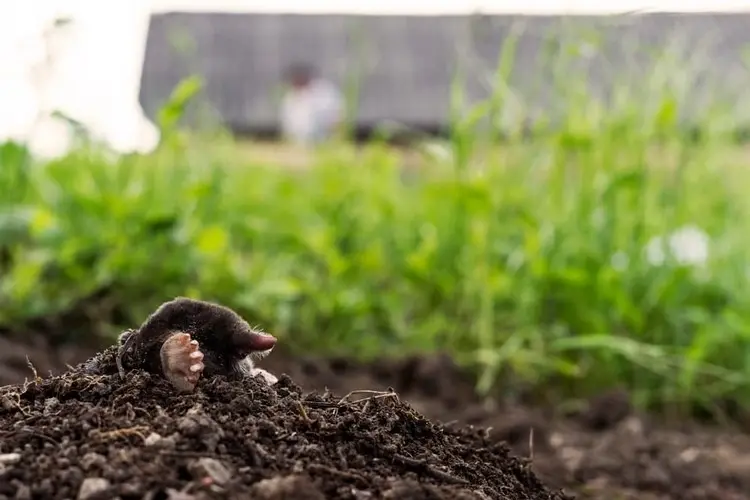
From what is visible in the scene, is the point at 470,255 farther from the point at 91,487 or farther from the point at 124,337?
the point at 91,487

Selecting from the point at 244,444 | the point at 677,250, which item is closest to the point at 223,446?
the point at 244,444

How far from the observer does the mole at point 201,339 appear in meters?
1.25

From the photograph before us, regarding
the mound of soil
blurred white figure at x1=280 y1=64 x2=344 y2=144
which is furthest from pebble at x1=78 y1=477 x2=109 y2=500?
blurred white figure at x1=280 y1=64 x2=344 y2=144

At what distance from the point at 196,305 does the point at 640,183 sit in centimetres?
232

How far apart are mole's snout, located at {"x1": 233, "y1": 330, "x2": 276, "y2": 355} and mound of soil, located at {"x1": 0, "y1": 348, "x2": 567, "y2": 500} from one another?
0.14 feet

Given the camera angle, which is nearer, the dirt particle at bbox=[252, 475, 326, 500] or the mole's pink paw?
the dirt particle at bbox=[252, 475, 326, 500]

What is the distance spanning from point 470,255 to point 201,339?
7.18ft

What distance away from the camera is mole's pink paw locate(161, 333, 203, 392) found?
3.89 feet

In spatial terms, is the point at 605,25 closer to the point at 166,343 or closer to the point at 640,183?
the point at 640,183

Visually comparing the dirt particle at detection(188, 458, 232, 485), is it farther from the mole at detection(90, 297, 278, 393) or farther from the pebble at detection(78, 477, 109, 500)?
the mole at detection(90, 297, 278, 393)

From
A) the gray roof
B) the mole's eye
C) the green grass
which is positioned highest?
the gray roof

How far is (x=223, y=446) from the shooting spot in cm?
103

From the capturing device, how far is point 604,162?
11.7 feet

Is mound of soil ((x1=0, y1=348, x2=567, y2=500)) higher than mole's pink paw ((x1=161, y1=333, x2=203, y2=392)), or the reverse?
mole's pink paw ((x1=161, y1=333, x2=203, y2=392))
